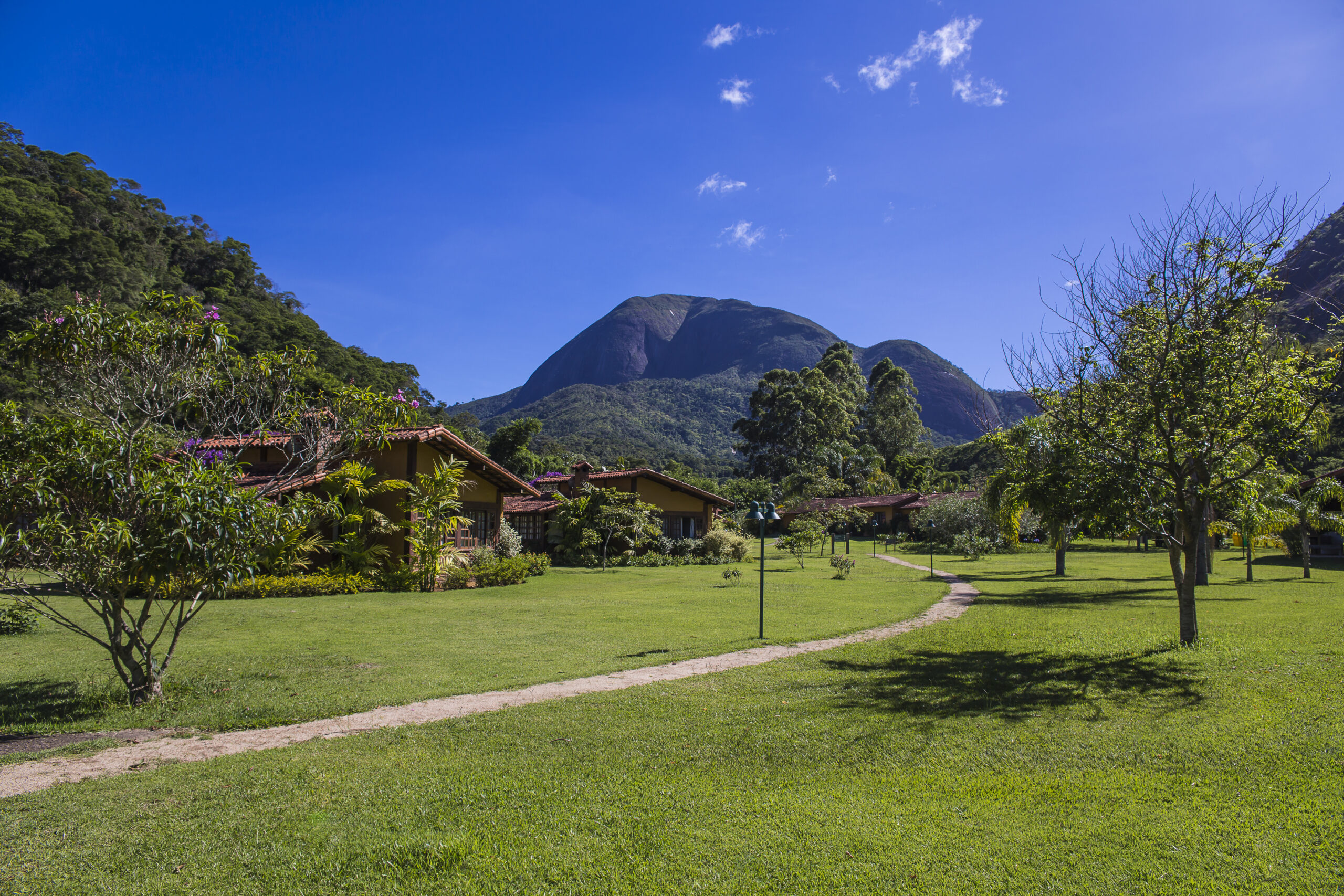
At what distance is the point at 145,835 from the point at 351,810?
4.03 feet

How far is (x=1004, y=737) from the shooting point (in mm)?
6500

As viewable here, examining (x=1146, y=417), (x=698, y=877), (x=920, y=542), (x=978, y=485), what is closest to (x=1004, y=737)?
(x=698, y=877)

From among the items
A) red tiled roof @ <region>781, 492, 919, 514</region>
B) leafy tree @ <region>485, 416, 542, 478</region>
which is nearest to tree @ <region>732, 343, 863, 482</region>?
red tiled roof @ <region>781, 492, 919, 514</region>

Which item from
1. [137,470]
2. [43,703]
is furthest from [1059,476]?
[43,703]

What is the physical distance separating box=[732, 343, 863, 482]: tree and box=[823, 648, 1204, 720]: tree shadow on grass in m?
59.6

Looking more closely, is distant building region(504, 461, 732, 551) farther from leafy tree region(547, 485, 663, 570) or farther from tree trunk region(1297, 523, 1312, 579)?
tree trunk region(1297, 523, 1312, 579)

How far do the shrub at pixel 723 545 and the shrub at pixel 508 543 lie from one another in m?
9.57

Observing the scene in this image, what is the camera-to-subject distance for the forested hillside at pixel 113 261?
45000 mm

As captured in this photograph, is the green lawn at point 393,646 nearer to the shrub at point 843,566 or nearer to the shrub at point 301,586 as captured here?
the shrub at point 301,586

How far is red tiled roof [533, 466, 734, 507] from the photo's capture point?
113 ft

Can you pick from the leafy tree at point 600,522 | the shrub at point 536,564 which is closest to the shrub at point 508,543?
the shrub at point 536,564

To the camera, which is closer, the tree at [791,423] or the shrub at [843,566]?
the shrub at [843,566]

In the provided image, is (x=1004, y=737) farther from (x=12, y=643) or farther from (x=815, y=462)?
(x=815, y=462)

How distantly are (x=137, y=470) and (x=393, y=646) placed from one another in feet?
17.3
